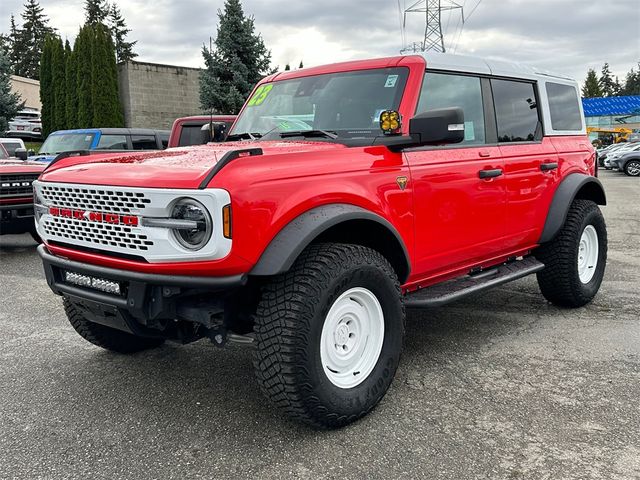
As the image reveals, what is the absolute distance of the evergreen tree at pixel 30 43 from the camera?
2793 inches

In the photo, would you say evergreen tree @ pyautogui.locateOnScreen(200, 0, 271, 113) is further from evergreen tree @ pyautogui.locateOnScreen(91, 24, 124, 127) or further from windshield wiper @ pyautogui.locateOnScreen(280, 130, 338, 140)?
windshield wiper @ pyautogui.locateOnScreen(280, 130, 338, 140)

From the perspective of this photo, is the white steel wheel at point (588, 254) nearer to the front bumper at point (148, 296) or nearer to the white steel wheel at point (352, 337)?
the white steel wheel at point (352, 337)

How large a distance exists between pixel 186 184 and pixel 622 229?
30.7 ft

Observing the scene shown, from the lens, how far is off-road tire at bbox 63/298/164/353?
3996 mm

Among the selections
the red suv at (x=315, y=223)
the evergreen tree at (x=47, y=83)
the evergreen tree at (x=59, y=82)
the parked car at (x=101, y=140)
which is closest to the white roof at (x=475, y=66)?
the red suv at (x=315, y=223)

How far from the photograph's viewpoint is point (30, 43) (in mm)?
73438

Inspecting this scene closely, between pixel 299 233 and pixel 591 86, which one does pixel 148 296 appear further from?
pixel 591 86

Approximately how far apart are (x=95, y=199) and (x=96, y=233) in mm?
170

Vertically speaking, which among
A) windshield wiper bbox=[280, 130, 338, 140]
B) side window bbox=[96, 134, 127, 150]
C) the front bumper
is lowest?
the front bumper

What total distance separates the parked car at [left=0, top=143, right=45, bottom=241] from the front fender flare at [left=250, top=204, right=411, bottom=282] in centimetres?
642

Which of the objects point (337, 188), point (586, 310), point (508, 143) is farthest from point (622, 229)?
point (337, 188)

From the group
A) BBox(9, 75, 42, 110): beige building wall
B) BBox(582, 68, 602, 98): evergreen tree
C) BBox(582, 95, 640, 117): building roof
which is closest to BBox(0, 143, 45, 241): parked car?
BBox(9, 75, 42, 110): beige building wall

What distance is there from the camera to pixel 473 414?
3262 mm

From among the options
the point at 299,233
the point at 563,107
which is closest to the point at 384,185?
the point at 299,233
